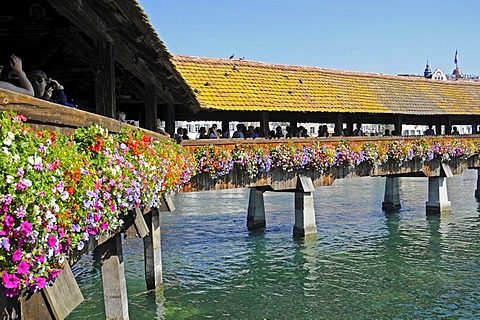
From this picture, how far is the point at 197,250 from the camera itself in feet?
54.2

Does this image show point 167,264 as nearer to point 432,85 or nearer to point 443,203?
point 443,203

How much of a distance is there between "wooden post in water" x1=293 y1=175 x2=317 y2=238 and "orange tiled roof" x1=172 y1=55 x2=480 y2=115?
1911 millimetres

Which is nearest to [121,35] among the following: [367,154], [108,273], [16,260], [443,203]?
[108,273]

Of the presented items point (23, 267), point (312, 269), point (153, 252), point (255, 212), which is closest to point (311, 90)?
point (255, 212)

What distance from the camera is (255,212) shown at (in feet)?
64.0

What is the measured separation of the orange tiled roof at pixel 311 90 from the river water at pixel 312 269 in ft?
11.8

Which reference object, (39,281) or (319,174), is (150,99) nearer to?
(319,174)

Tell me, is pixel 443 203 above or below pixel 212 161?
below

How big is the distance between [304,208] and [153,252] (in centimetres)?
586

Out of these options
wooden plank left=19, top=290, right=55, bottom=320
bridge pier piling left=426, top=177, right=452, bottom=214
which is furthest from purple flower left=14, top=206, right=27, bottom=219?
bridge pier piling left=426, top=177, right=452, bottom=214

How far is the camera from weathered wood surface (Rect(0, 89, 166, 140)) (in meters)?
3.55

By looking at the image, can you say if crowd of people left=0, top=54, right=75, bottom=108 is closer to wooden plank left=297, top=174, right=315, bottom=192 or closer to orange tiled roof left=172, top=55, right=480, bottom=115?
orange tiled roof left=172, top=55, right=480, bottom=115

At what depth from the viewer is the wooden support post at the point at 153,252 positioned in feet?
38.7

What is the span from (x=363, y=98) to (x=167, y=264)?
7.93 m
